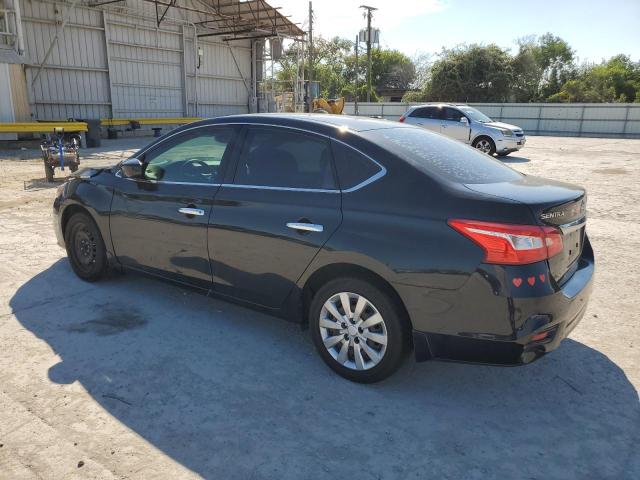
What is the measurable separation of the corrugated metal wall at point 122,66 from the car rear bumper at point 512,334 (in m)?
20.7

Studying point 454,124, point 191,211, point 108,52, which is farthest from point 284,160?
point 108,52

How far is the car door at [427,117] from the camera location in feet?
57.6

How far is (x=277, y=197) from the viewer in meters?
3.58

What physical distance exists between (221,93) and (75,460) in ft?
→ 96.4

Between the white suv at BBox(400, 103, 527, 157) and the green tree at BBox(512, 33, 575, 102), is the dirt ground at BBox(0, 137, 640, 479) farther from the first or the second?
the green tree at BBox(512, 33, 575, 102)

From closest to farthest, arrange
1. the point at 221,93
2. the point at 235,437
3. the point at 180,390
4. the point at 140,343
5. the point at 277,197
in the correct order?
the point at 235,437, the point at 180,390, the point at 277,197, the point at 140,343, the point at 221,93

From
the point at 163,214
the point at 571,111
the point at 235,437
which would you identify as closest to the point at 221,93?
the point at 571,111

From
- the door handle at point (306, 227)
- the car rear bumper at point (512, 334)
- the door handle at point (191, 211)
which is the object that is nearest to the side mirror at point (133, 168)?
the door handle at point (191, 211)

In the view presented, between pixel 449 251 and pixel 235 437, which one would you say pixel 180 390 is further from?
pixel 449 251

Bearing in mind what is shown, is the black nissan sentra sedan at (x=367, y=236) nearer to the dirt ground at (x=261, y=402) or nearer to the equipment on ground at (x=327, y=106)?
the dirt ground at (x=261, y=402)

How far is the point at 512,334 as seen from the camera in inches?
111

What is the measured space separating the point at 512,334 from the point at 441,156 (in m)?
1.30

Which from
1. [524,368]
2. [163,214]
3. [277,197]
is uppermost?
[277,197]

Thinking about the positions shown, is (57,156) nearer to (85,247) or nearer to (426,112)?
(85,247)
